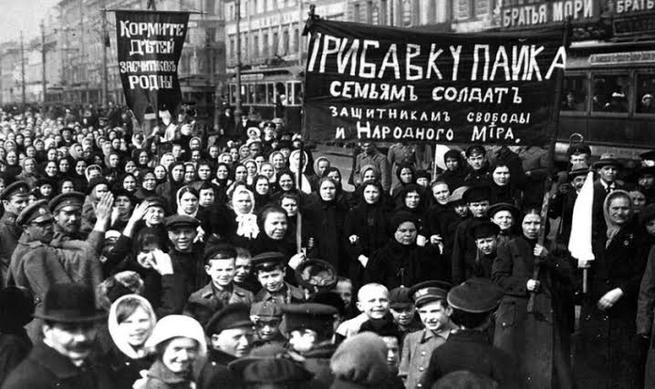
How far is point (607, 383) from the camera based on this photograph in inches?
272

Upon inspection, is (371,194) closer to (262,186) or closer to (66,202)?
(262,186)

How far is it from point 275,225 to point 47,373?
3441mm

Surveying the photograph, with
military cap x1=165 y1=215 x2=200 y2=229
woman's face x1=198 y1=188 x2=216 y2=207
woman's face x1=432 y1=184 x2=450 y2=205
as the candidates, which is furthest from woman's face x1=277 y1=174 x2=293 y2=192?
military cap x1=165 y1=215 x2=200 y2=229

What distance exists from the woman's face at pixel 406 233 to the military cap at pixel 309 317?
93.2 inches

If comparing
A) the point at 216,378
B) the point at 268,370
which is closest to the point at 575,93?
the point at 216,378

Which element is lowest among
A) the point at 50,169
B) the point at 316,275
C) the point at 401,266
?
the point at 401,266

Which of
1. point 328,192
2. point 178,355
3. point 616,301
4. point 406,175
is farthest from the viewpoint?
point 406,175

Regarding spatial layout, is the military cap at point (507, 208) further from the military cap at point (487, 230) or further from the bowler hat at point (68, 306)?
the bowler hat at point (68, 306)

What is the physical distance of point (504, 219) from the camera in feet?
21.7

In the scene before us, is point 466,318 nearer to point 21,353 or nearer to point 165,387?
point 165,387

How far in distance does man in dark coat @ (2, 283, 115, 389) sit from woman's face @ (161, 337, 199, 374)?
30 centimetres

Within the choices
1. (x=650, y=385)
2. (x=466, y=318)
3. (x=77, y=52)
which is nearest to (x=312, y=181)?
(x=650, y=385)

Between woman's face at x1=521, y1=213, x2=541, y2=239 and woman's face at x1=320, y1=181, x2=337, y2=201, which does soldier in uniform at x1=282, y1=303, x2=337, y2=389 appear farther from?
woman's face at x1=320, y1=181, x2=337, y2=201

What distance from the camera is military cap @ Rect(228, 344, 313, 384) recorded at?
12.5 ft
